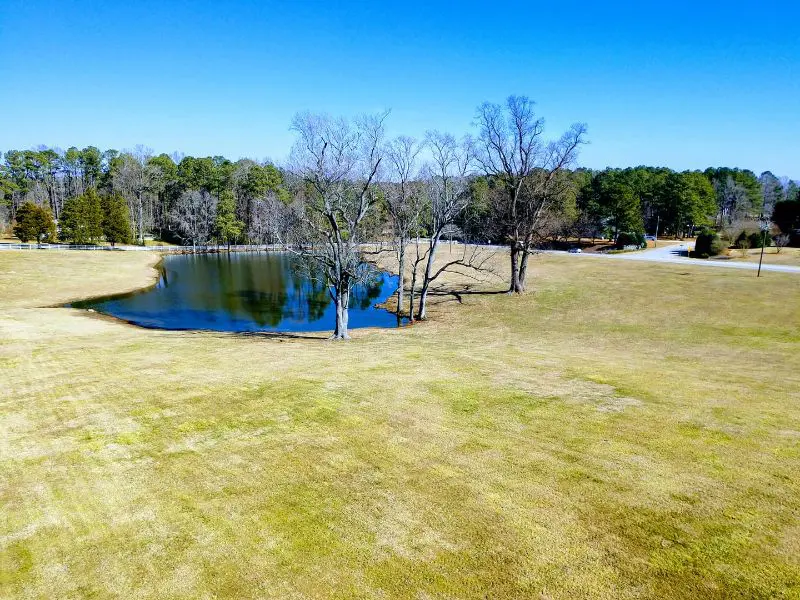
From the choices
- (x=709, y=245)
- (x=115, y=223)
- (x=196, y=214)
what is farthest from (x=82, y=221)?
(x=709, y=245)

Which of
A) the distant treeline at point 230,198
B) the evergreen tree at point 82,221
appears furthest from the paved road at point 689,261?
the evergreen tree at point 82,221

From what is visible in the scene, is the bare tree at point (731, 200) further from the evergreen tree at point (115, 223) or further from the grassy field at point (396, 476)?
the evergreen tree at point (115, 223)

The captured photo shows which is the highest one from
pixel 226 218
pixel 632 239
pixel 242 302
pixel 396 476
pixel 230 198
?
pixel 230 198

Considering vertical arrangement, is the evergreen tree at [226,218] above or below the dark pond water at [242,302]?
above

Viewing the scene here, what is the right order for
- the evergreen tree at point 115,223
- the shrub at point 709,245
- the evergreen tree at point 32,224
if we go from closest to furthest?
the shrub at point 709,245 → the evergreen tree at point 32,224 → the evergreen tree at point 115,223

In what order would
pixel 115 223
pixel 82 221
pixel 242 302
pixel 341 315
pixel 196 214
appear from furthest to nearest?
1. pixel 196 214
2. pixel 115 223
3. pixel 82 221
4. pixel 242 302
5. pixel 341 315

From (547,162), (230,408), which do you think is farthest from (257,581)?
(547,162)

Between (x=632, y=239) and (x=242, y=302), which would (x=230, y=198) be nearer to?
(x=242, y=302)
